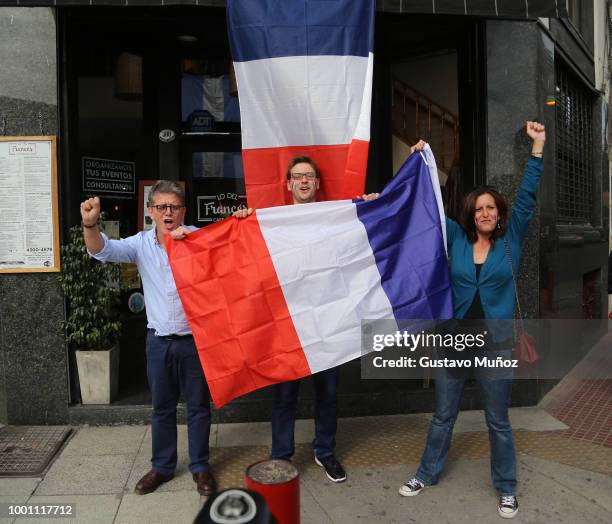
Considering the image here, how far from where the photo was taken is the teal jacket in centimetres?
357

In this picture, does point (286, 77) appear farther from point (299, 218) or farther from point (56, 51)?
point (56, 51)

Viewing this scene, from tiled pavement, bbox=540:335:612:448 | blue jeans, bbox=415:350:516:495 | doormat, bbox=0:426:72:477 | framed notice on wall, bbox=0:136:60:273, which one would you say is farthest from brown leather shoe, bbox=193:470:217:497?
tiled pavement, bbox=540:335:612:448

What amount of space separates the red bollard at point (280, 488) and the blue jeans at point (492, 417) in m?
1.53

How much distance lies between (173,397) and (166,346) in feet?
1.25

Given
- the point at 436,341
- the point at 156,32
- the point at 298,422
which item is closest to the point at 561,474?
the point at 436,341

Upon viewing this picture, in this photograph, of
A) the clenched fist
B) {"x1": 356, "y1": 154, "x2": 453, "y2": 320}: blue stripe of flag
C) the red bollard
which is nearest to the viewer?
the red bollard

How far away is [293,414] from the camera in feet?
13.4

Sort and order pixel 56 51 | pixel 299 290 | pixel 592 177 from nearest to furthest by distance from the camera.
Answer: pixel 299 290 < pixel 56 51 < pixel 592 177

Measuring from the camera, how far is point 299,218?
390cm

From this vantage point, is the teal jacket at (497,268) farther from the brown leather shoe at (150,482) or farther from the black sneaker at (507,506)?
the brown leather shoe at (150,482)

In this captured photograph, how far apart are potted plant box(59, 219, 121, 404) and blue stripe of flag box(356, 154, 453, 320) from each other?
253cm

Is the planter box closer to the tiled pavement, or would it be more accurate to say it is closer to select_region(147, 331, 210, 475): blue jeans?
select_region(147, 331, 210, 475): blue jeans

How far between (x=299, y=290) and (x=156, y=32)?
3845 millimetres

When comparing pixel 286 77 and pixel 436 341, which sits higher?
pixel 286 77
